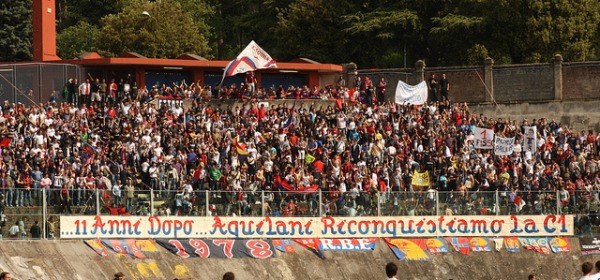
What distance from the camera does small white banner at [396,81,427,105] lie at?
174ft

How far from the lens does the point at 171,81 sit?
181 feet

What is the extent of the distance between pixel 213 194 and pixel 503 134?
44.1 ft

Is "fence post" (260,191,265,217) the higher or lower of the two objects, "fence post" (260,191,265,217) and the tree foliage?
the lower

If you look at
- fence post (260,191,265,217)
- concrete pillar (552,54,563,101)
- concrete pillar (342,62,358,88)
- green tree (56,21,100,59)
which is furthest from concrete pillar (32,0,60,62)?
green tree (56,21,100,59)

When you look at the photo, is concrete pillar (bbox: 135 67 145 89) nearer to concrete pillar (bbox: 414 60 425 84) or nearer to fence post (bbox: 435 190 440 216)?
concrete pillar (bbox: 414 60 425 84)

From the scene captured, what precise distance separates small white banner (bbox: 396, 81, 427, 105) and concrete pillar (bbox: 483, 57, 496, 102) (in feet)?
20.1

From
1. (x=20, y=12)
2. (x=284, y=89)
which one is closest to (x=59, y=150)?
(x=284, y=89)

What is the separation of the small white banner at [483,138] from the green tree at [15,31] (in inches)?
1377

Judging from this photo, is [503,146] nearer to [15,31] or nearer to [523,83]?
[523,83]

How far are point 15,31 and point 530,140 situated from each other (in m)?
37.1

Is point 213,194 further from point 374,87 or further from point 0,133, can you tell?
point 374,87

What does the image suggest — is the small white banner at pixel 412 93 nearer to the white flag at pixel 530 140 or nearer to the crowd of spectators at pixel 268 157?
the crowd of spectators at pixel 268 157

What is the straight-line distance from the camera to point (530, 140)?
49.4m

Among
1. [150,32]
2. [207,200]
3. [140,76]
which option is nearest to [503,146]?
[207,200]
